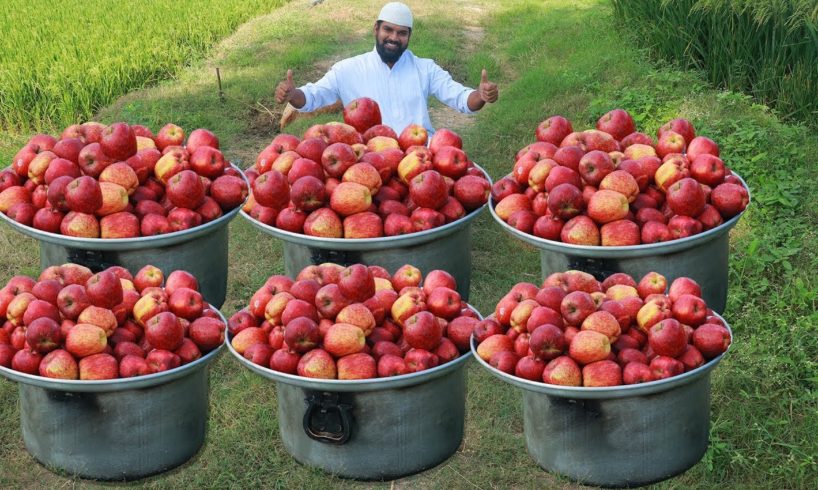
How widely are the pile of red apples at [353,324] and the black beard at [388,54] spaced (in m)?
2.70

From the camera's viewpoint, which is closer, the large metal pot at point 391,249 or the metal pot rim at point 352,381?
the metal pot rim at point 352,381

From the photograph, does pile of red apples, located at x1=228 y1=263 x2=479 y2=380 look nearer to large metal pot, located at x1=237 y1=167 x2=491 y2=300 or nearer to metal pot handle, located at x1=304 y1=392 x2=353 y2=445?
metal pot handle, located at x1=304 y1=392 x2=353 y2=445

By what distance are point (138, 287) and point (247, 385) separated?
4.42 ft

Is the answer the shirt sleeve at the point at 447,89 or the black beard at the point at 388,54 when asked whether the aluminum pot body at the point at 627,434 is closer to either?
the shirt sleeve at the point at 447,89

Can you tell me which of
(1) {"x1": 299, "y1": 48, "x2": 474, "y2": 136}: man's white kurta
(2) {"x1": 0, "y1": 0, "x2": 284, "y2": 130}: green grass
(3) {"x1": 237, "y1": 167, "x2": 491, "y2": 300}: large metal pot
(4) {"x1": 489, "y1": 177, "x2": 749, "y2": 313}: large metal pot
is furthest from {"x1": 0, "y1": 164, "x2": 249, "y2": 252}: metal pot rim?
(2) {"x1": 0, "y1": 0, "x2": 284, "y2": 130}: green grass

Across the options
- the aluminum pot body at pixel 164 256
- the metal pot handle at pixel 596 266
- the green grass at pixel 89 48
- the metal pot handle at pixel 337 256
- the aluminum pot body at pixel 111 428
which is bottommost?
the green grass at pixel 89 48

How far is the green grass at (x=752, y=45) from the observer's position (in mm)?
8258

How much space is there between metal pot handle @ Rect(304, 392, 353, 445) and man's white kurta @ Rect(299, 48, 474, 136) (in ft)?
10.3

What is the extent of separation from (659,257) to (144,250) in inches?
82.0

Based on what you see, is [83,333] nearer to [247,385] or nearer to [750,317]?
[247,385]

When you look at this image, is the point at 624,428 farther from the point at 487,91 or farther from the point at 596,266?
the point at 487,91

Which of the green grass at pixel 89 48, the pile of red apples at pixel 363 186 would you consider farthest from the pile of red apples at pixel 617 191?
the green grass at pixel 89 48

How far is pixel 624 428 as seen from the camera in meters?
4.18

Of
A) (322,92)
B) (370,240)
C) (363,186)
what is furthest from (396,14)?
(370,240)
